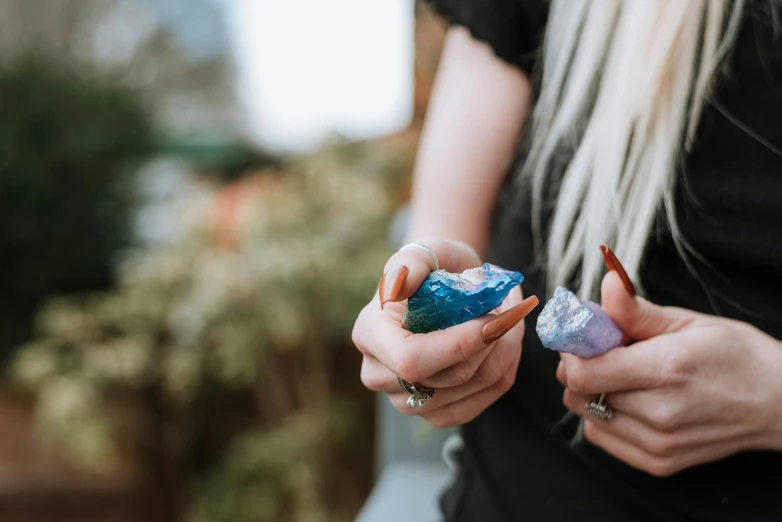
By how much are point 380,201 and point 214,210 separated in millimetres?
1070

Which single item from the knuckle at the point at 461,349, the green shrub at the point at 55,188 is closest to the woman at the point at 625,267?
the knuckle at the point at 461,349

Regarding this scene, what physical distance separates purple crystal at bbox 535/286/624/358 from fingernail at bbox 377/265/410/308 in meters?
0.13

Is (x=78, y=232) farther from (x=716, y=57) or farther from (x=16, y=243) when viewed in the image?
(x=716, y=57)

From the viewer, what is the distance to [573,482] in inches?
25.7

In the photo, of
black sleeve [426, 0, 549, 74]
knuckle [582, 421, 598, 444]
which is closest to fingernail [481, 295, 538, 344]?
knuckle [582, 421, 598, 444]

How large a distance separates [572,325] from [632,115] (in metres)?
0.25

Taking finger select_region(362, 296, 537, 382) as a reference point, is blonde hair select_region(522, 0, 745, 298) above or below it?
above

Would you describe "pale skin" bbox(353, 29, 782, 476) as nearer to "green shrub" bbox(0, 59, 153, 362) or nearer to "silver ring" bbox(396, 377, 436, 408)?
"silver ring" bbox(396, 377, 436, 408)

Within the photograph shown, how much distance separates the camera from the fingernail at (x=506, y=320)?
44cm

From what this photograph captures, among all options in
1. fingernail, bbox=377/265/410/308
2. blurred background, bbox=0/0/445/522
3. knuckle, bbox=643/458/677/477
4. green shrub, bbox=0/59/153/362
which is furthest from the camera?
green shrub, bbox=0/59/153/362

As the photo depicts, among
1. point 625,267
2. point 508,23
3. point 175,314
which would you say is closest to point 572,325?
point 625,267

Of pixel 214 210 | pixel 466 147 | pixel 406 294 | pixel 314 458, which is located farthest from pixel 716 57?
pixel 214 210

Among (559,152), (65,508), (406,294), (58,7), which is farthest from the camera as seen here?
(58,7)

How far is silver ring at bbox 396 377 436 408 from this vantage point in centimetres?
52
